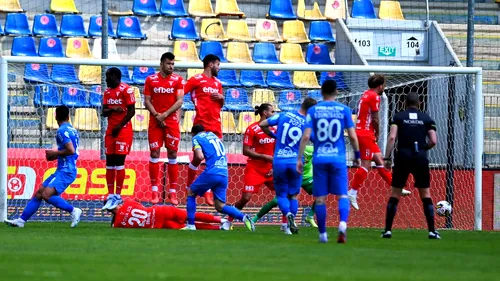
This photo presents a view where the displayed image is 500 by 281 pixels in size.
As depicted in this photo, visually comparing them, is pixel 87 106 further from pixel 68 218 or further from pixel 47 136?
pixel 68 218

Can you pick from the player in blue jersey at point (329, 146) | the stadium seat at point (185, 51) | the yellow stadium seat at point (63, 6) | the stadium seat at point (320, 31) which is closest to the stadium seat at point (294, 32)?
the stadium seat at point (320, 31)

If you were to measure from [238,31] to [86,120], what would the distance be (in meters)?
7.00

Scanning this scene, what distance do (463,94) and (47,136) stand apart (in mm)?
7875

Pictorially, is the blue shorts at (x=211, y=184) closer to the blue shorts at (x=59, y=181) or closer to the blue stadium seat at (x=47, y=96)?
the blue shorts at (x=59, y=181)

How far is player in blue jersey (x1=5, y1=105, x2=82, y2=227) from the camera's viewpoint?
51.2 feet

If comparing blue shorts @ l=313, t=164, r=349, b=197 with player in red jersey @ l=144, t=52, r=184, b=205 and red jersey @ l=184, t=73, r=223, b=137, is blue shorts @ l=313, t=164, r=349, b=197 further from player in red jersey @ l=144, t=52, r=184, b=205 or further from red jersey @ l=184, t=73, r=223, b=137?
player in red jersey @ l=144, t=52, r=184, b=205

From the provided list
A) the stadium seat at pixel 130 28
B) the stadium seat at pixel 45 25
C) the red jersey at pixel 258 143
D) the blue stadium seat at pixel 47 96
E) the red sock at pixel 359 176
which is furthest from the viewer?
the stadium seat at pixel 130 28

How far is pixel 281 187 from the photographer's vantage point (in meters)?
15.3

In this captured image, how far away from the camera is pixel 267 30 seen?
26.5 metres

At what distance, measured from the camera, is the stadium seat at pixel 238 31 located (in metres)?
26.0

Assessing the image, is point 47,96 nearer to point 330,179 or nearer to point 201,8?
point 201,8

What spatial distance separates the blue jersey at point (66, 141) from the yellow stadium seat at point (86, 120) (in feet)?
12.9

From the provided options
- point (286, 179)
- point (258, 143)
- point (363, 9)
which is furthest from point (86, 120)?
point (363, 9)

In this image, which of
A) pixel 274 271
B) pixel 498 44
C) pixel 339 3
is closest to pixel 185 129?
pixel 339 3
